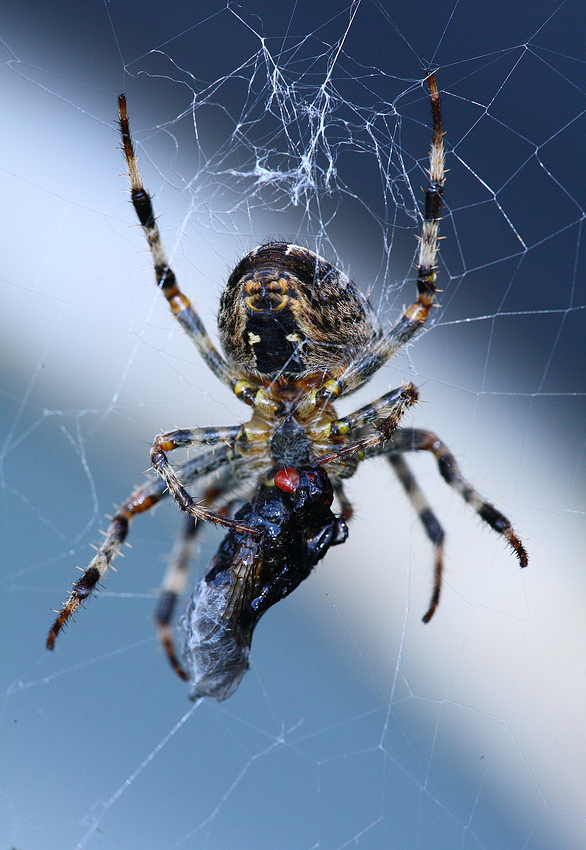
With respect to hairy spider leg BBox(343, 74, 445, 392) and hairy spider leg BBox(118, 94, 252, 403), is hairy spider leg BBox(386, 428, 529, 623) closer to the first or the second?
hairy spider leg BBox(343, 74, 445, 392)

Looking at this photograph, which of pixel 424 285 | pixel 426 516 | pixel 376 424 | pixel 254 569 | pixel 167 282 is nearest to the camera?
pixel 254 569

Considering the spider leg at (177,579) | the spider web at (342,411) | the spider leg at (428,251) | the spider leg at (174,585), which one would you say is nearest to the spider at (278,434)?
the spider leg at (428,251)

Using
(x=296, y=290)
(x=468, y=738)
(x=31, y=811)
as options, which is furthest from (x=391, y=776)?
(x=296, y=290)

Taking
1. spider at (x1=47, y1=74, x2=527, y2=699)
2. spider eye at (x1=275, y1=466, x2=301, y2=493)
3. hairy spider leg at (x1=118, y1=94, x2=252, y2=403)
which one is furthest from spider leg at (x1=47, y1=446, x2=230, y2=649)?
spider eye at (x1=275, y1=466, x2=301, y2=493)

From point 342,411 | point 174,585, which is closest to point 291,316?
point 174,585

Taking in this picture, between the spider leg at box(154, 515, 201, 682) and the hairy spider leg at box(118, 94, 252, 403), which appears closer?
the hairy spider leg at box(118, 94, 252, 403)

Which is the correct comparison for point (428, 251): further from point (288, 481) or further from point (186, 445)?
point (186, 445)

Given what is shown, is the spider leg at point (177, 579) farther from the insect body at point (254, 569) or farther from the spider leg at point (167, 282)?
the insect body at point (254, 569)

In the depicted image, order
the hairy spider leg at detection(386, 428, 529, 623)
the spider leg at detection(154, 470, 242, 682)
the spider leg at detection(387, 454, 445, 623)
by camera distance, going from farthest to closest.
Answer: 1. the spider leg at detection(154, 470, 242, 682)
2. the spider leg at detection(387, 454, 445, 623)
3. the hairy spider leg at detection(386, 428, 529, 623)
